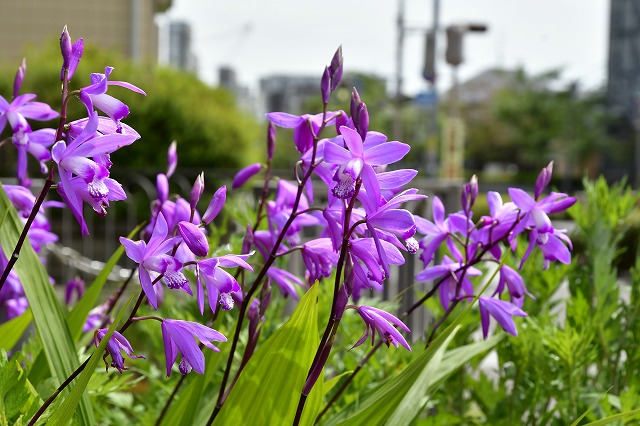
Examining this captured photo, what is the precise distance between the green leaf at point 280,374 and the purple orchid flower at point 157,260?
220 mm

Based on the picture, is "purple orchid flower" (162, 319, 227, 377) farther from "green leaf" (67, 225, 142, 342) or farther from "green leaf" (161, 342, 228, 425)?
"green leaf" (67, 225, 142, 342)

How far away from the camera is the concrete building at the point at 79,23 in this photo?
60.5 ft

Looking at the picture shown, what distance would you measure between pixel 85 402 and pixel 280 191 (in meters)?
0.53

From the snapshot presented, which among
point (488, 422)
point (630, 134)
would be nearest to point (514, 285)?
Result: point (488, 422)

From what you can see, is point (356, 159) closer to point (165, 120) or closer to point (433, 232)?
point (433, 232)

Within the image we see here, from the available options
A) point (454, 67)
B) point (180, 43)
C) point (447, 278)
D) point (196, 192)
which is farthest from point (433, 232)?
point (180, 43)

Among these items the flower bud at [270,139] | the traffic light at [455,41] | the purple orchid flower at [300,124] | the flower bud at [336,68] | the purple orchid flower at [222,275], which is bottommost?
the purple orchid flower at [222,275]

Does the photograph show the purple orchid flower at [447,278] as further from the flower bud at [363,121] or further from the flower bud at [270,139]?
the flower bud at [363,121]

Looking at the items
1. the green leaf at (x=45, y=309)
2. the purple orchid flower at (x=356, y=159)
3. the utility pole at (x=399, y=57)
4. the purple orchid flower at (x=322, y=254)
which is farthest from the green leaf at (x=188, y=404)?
the utility pole at (x=399, y=57)

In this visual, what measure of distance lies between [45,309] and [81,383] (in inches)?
13.2

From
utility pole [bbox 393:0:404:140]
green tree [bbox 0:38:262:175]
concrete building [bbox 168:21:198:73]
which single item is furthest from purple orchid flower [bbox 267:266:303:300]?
concrete building [bbox 168:21:198:73]

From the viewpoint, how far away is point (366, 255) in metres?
1.18

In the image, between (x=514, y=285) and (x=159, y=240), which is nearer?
(x=159, y=240)

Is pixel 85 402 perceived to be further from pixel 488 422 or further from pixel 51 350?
pixel 488 422
